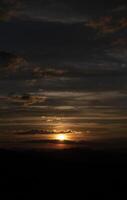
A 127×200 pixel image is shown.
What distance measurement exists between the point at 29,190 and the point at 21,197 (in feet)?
17.6

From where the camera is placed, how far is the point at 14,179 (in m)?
69.4

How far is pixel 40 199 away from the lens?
2042 inches

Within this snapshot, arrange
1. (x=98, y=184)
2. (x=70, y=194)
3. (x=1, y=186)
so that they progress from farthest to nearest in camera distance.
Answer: (x=98, y=184) → (x=1, y=186) → (x=70, y=194)

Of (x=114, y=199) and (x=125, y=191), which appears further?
(x=125, y=191)

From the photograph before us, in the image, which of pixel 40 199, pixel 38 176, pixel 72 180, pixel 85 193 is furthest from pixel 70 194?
pixel 38 176

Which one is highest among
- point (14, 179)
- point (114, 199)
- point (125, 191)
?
point (14, 179)

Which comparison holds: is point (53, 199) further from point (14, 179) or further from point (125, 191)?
point (14, 179)

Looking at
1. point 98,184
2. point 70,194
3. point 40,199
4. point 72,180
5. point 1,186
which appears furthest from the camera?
point 72,180

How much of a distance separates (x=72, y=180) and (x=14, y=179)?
8.67 meters

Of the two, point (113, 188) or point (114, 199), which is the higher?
point (113, 188)

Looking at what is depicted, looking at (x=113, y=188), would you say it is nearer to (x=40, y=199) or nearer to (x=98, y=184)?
(x=98, y=184)

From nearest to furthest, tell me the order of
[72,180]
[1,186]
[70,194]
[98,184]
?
[70,194], [1,186], [98,184], [72,180]

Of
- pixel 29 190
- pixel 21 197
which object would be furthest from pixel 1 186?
pixel 21 197

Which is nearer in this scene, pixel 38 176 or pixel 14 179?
pixel 14 179
